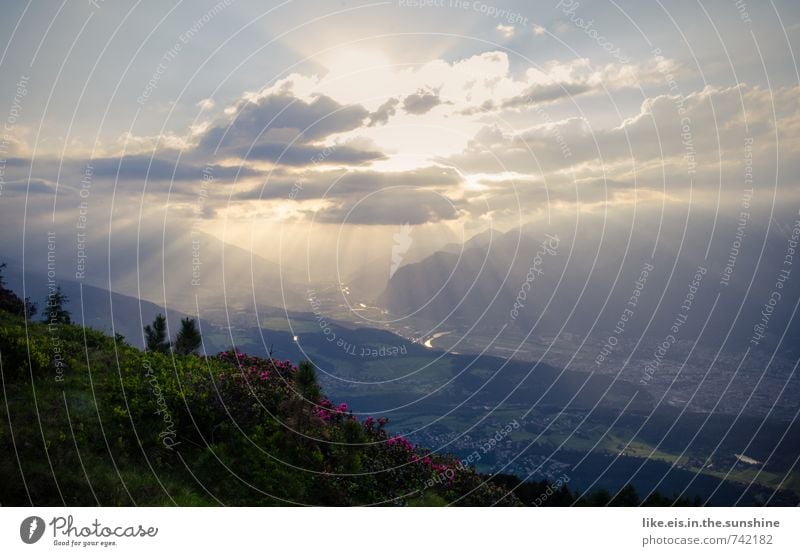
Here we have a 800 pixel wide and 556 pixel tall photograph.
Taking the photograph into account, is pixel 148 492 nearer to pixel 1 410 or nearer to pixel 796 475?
pixel 1 410

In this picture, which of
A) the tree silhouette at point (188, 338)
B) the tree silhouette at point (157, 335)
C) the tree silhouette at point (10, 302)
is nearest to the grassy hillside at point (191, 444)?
the tree silhouette at point (188, 338)

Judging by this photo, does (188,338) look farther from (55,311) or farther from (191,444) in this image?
(55,311)

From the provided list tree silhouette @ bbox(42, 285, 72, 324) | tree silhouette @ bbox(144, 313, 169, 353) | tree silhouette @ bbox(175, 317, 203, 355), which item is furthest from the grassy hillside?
tree silhouette @ bbox(42, 285, 72, 324)

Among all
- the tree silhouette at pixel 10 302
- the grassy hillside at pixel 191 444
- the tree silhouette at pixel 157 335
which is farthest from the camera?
the tree silhouette at pixel 10 302

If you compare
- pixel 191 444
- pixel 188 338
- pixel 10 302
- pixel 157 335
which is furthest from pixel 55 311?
pixel 191 444

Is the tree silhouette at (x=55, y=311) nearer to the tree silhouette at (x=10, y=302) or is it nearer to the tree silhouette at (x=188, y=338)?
the tree silhouette at (x=10, y=302)
